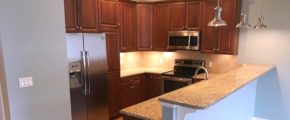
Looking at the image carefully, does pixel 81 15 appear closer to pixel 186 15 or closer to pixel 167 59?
pixel 186 15

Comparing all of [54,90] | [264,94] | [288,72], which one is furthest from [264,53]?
[54,90]

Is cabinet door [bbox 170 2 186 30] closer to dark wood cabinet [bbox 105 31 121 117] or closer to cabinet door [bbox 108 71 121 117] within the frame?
dark wood cabinet [bbox 105 31 121 117]

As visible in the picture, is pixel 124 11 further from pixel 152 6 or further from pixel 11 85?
pixel 11 85

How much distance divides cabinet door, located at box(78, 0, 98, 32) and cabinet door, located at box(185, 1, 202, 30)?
5.82 feet

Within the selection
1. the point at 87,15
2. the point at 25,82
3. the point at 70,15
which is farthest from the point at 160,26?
the point at 25,82

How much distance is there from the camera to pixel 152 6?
15.1ft

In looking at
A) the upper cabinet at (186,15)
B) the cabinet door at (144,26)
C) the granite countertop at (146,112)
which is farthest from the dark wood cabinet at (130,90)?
the granite countertop at (146,112)

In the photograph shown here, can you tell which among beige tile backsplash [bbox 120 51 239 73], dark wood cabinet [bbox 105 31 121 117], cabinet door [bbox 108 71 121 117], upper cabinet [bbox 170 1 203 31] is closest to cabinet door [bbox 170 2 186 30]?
upper cabinet [bbox 170 1 203 31]

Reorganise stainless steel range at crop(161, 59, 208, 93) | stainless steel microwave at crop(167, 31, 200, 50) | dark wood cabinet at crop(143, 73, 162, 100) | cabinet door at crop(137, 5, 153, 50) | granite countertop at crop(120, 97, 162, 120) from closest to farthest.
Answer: granite countertop at crop(120, 97, 162, 120), stainless steel range at crop(161, 59, 208, 93), stainless steel microwave at crop(167, 31, 200, 50), dark wood cabinet at crop(143, 73, 162, 100), cabinet door at crop(137, 5, 153, 50)

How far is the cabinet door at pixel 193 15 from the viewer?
13.3 feet

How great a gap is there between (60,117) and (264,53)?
11.1 ft

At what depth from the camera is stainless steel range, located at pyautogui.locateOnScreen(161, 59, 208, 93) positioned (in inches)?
157

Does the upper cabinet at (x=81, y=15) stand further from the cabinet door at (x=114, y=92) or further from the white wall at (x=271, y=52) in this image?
the white wall at (x=271, y=52)

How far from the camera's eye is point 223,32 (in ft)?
12.5
